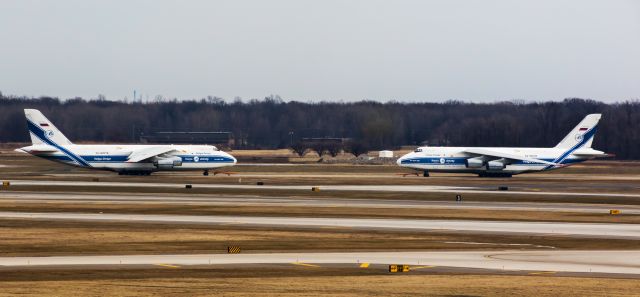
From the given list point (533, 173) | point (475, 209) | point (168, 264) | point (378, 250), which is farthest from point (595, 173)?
point (168, 264)

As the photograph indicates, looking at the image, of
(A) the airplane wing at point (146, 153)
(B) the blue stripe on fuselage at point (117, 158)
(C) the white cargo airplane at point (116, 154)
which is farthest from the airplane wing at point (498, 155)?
(A) the airplane wing at point (146, 153)

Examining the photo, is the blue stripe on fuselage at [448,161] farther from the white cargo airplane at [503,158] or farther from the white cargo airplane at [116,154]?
the white cargo airplane at [116,154]

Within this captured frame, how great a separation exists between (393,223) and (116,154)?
58420mm

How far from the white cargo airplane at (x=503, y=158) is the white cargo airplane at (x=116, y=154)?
2051 cm

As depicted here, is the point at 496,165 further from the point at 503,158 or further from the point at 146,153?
the point at 146,153

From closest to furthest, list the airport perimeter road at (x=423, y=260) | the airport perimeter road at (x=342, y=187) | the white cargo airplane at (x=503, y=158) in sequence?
the airport perimeter road at (x=423, y=260)
the airport perimeter road at (x=342, y=187)
the white cargo airplane at (x=503, y=158)

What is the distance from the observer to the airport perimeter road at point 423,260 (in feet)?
118

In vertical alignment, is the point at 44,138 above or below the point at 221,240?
above

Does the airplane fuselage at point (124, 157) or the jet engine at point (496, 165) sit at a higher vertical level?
the airplane fuselage at point (124, 157)

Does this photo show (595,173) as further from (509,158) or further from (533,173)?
(509,158)

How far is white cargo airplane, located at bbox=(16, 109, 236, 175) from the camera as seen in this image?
105m

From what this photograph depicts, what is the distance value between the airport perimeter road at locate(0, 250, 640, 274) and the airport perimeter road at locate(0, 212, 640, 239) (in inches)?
373

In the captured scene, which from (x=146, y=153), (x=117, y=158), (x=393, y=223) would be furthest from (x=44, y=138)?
(x=393, y=223)

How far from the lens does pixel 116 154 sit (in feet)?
350
